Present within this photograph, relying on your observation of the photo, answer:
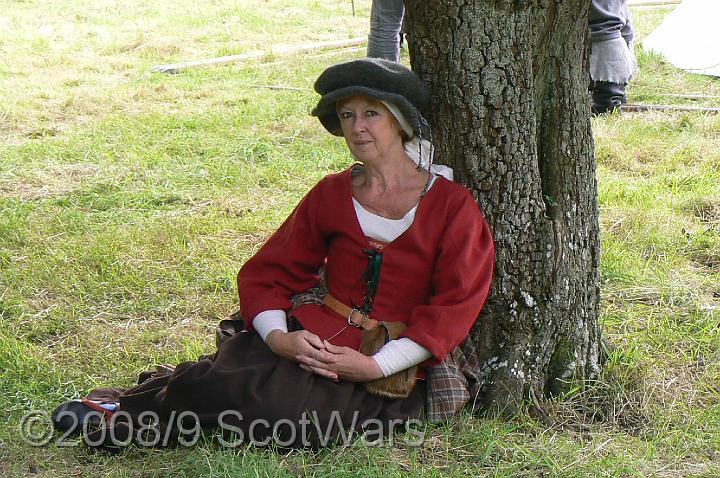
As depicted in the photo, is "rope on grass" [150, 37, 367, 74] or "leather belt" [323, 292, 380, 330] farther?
"rope on grass" [150, 37, 367, 74]

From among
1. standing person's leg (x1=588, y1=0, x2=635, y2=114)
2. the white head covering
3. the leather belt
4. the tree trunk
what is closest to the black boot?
standing person's leg (x1=588, y1=0, x2=635, y2=114)

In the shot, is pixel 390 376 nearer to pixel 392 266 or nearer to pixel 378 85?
pixel 392 266

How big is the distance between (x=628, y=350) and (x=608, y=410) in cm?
30

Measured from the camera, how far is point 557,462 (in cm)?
277

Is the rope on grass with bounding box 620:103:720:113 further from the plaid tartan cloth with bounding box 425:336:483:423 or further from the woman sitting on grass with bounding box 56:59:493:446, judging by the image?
the plaid tartan cloth with bounding box 425:336:483:423

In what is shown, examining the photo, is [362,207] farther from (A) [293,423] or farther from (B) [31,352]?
(B) [31,352]

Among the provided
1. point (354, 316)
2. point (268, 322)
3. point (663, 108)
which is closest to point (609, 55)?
point (663, 108)

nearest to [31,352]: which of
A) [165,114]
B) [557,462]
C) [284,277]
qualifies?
[284,277]

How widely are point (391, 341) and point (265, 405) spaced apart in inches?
17.7

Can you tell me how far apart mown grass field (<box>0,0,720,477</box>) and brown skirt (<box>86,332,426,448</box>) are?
70mm

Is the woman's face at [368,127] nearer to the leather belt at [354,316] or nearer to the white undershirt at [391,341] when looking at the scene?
the white undershirt at [391,341]

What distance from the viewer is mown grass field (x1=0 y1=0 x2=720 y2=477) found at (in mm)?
2861

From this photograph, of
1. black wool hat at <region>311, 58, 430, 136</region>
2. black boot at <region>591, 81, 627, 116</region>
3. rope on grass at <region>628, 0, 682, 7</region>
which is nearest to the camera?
black wool hat at <region>311, 58, 430, 136</region>

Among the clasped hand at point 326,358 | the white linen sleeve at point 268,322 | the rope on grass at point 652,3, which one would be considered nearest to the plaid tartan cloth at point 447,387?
the clasped hand at point 326,358
